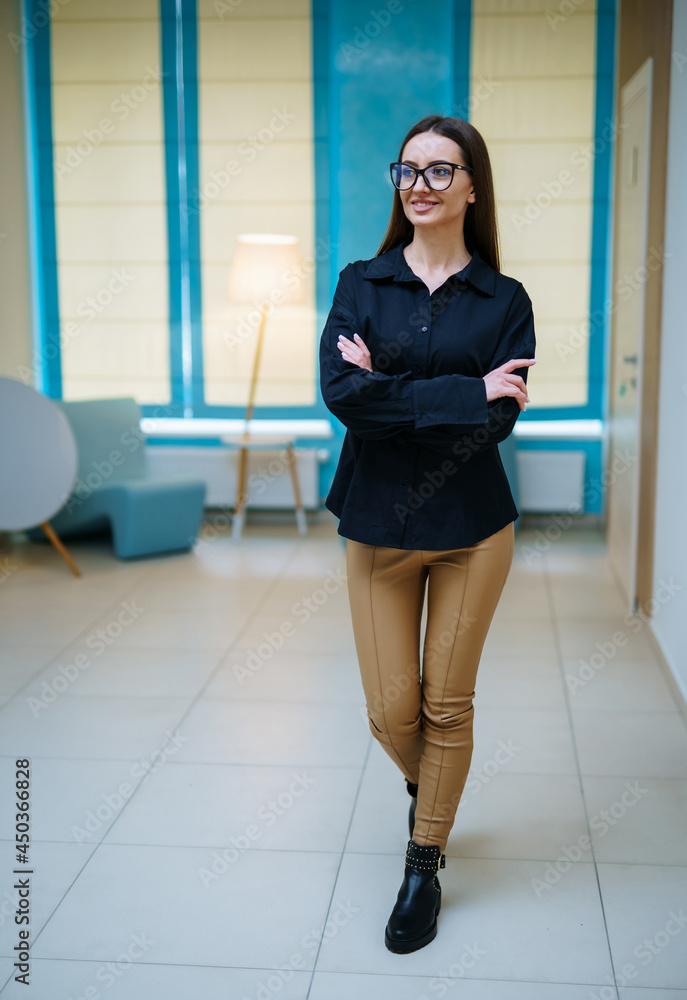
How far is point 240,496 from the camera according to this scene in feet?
21.3

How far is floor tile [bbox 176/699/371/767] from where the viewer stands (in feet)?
10.3

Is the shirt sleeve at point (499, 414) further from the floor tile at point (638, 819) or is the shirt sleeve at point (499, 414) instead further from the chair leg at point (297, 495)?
the chair leg at point (297, 495)

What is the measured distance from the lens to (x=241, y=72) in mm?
6336

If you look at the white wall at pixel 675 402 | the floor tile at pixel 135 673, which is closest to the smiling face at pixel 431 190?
the white wall at pixel 675 402

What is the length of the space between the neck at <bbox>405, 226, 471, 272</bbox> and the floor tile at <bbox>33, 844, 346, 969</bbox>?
147cm

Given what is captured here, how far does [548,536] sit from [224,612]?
2.47 metres

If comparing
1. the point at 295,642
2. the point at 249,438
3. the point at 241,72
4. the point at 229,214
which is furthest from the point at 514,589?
the point at 241,72

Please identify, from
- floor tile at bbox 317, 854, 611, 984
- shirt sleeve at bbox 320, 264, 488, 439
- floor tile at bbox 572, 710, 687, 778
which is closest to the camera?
shirt sleeve at bbox 320, 264, 488, 439

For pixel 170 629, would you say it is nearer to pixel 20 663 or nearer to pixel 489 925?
pixel 20 663

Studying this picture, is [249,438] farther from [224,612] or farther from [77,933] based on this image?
[77,933]

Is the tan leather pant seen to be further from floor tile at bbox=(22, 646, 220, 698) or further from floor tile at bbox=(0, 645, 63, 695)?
floor tile at bbox=(0, 645, 63, 695)

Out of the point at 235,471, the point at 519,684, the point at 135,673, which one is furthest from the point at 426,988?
the point at 235,471

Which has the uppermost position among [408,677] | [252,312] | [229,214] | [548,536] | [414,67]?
[414,67]

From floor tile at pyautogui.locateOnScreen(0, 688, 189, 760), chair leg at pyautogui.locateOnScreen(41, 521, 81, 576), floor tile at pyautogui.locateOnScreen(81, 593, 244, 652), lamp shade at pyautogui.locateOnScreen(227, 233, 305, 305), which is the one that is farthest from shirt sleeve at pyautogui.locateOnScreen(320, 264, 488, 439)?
lamp shade at pyautogui.locateOnScreen(227, 233, 305, 305)
